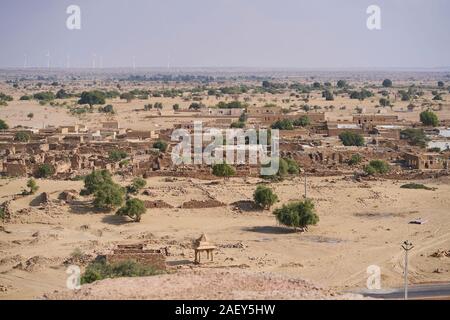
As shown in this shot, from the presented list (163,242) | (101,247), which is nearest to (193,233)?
(163,242)

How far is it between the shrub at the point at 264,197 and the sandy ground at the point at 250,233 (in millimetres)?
429

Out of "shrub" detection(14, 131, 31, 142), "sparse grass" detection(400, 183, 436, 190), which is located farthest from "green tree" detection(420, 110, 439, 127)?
"shrub" detection(14, 131, 31, 142)

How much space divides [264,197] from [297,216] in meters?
3.43

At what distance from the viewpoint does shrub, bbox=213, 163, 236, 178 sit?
35.7 metres

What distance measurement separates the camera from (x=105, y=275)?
727 inches

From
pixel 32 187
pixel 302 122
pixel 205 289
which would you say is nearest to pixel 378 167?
pixel 32 187

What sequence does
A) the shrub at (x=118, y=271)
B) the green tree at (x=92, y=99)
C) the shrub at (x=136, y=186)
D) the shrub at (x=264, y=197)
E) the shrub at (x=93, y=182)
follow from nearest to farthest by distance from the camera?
the shrub at (x=118, y=271) → the shrub at (x=264, y=197) → the shrub at (x=93, y=182) → the shrub at (x=136, y=186) → the green tree at (x=92, y=99)

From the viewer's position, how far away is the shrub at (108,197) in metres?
28.6

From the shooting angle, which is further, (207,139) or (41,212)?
(207,139)

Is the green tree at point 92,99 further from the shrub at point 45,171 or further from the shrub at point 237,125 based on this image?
the shrub at point 45,171

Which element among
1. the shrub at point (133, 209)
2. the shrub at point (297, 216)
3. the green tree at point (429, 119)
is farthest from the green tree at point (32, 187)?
the green tree at point (429, 119)

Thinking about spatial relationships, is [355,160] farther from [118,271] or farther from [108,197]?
[118,271]
